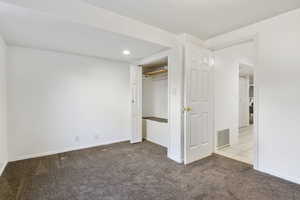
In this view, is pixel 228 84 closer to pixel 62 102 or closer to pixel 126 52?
pixel 126 52

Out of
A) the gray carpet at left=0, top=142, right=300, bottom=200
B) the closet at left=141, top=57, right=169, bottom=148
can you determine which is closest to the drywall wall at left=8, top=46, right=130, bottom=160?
the gray carpet at left=0, top=142, right=300, bottom=200

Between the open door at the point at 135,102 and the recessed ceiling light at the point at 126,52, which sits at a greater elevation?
the recessed ceiling light at the point at 126,52

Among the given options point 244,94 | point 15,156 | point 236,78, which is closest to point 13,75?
point 15,156

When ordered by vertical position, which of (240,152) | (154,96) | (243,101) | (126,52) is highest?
(126,52)

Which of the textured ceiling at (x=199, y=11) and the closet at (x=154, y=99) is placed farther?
the closet at (x=154, y=99)

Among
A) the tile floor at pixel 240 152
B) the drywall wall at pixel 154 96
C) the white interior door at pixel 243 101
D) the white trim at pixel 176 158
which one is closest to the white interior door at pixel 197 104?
the white trim at pixel 176 158

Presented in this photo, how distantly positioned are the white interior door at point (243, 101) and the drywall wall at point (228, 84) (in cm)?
286

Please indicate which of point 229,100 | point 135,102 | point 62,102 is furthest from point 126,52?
point 229,100

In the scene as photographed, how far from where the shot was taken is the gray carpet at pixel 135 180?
184 cm

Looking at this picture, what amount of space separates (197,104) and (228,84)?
130cm

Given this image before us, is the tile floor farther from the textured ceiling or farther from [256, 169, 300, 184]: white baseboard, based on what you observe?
the textured ceiling

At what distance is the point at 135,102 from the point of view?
4051 millimetres

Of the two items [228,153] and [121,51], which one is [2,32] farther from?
[228,153]

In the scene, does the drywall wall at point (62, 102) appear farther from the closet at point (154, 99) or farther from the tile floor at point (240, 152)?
the tile floor at point (240, 152)
